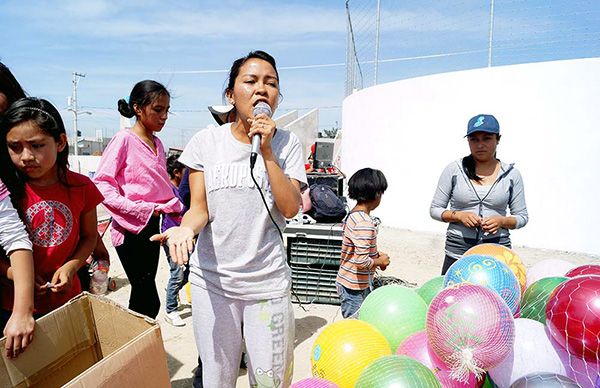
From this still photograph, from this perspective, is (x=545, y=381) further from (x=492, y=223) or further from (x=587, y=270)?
(x=492, y=223)

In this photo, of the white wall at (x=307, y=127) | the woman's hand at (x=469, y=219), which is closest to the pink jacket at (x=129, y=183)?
the woman's hand at (x=469, y=219)

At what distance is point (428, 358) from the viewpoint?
1764mm

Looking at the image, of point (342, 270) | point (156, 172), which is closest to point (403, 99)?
point (342, 270)

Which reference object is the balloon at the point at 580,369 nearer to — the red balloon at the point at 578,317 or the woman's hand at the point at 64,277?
the red balloon at the point at 578,317

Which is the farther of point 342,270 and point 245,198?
point 342,270

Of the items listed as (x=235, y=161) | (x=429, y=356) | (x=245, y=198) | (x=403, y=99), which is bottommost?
(x=429, y=356)

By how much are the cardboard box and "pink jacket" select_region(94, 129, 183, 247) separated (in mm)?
982

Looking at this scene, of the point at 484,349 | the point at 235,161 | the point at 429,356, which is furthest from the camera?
the point at 429,356

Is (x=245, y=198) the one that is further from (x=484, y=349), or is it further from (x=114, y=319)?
(x=484, y=349)

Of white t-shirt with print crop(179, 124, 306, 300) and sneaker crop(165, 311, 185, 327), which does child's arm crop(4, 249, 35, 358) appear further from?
sneaker crop(165, 311, 185, 327)

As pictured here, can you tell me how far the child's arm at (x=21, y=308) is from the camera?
132 centimetres

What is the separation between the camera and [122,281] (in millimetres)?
4836

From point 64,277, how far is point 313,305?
295cm

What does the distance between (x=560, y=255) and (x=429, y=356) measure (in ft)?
18.6
